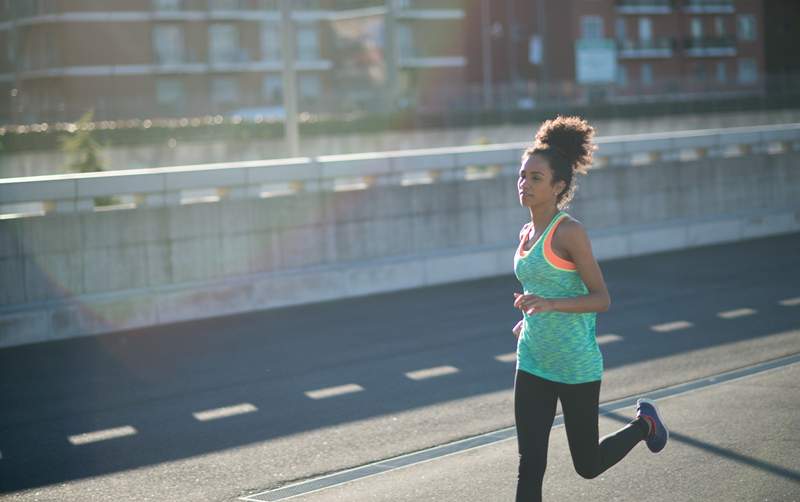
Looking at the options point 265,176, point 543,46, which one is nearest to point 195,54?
point 543,46

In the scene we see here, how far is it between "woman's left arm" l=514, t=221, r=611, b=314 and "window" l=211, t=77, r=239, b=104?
65469 mm

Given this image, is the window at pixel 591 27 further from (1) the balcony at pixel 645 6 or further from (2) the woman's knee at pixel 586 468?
(2) the woman's knee at pixel 586 468

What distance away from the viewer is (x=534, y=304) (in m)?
4.63

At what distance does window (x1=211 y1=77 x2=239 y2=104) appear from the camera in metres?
69.0

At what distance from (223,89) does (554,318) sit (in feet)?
217

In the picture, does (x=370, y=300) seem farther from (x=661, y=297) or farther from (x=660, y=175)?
(x=660, y=175)

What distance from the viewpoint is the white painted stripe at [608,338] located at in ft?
34.0

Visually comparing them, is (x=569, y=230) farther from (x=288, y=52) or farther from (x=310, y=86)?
(x=310, y=86)

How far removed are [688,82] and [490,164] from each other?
4780cm

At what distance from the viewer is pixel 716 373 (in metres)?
8.79

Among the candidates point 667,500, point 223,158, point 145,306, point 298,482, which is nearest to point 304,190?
point 145,306

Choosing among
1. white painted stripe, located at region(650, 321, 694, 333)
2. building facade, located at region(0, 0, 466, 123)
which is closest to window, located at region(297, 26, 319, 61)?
building facade, located at region(0, 0, 466, 123)

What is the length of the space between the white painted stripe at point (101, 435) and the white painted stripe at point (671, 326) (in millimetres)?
5336

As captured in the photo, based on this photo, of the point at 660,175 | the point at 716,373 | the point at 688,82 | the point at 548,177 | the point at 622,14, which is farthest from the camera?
the point at 622,14
